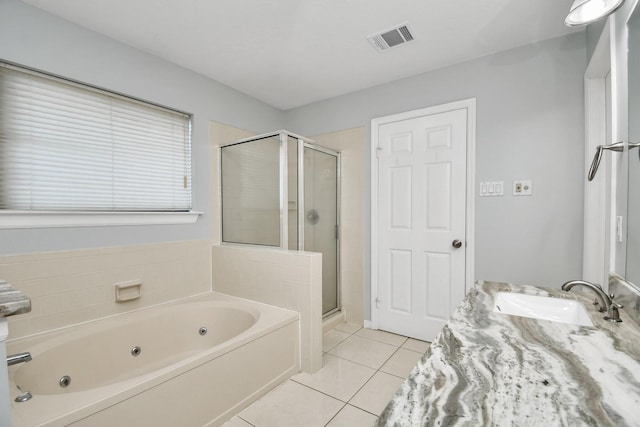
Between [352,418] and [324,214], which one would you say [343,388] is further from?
[324,214]

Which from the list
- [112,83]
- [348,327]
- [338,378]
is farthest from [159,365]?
[112,83]

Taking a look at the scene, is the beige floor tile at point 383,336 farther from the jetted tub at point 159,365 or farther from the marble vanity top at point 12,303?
the marble vanity top at point 12,303

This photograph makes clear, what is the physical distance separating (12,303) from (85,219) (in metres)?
1.40

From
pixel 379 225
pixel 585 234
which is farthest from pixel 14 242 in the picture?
pixel 585 234

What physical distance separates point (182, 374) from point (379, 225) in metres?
1.95

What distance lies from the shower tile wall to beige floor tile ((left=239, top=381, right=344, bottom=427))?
1.15 meters

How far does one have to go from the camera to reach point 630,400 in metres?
0.61

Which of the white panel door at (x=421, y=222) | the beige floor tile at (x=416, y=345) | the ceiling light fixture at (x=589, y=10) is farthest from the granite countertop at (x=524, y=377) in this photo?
the beige floor tile at (x=416, y=345)

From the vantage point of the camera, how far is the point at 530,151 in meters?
2.04

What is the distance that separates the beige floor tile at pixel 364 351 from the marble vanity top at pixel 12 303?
6.64ft

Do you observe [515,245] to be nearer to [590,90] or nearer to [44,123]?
[590,90]

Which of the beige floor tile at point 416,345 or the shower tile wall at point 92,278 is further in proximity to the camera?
the beige floor tile at point 416,345

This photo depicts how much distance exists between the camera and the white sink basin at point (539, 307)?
1.25 metres

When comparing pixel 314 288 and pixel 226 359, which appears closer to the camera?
pixel 226 359
